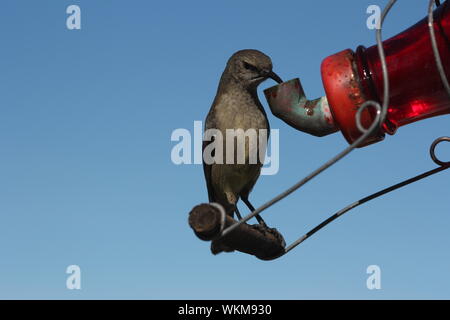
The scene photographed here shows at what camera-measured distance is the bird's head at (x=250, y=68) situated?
472 centimetres

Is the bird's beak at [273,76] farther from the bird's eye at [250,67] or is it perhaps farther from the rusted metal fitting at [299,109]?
the rusted metal fitting at [299,109]

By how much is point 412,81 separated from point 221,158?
2159 millimetres

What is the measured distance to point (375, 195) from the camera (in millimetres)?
3072

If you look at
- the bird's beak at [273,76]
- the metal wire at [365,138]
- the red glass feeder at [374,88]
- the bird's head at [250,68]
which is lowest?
the metal wire at [365,138]

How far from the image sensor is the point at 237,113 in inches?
187

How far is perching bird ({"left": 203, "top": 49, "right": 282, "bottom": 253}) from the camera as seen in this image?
4730 mm

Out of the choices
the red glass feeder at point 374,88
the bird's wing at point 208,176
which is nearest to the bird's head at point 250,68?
the bird's wing at point 208,176

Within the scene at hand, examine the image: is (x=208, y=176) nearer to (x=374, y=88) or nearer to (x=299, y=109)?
(x=299, y=109)

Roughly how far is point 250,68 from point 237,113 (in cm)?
40

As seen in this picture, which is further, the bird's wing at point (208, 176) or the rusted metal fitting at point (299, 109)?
the bird's wing at point (208, 176)

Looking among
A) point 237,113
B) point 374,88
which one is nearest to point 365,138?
point 374,88

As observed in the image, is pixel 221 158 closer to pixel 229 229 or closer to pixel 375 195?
pixel 375 195
